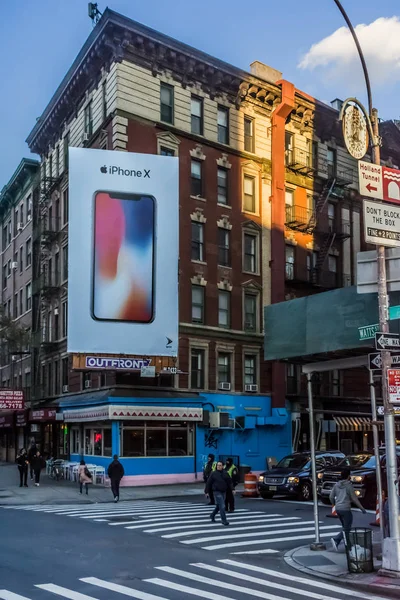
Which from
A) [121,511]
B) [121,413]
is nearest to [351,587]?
[121,511]

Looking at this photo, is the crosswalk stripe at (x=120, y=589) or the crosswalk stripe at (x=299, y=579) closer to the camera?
the crosswalk stripe at (x=120, y=589)

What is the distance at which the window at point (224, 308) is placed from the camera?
41.2 meters

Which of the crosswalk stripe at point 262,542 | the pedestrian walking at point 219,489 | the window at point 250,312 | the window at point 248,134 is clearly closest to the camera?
the crosswalk stripe at point 262,542

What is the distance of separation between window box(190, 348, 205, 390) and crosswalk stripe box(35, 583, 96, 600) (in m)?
27.9

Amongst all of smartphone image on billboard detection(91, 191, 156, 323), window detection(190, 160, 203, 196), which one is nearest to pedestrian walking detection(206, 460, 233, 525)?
smartphone image on billboard detection(91, 191, 156, 323)

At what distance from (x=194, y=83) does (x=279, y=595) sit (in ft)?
113

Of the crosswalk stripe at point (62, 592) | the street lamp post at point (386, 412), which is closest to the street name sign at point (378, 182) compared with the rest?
the street lamp post at point (386, 412)

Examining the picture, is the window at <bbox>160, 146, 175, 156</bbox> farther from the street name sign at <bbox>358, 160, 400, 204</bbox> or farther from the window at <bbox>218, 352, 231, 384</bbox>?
the street name sign at <bbox>358, 160, 400, 204</bbox>

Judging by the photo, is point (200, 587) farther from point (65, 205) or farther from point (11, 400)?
point (65, 205)

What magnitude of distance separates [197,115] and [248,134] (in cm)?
385

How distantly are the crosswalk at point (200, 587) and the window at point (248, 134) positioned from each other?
33.2 meters

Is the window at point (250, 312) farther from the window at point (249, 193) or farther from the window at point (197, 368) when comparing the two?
the window at point (249, 193)

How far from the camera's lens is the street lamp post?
496 inches

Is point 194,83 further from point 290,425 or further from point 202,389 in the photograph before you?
point 290,425
